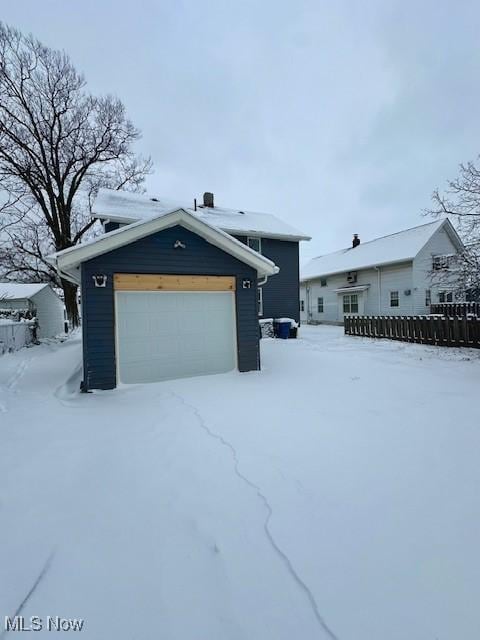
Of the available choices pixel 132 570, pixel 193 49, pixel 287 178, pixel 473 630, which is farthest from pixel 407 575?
pixel 287 178

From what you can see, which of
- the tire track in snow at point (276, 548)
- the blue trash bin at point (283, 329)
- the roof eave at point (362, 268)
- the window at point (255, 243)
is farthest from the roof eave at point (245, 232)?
the tire track in snow at point (276, 548)

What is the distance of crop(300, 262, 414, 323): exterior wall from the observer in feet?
61.0

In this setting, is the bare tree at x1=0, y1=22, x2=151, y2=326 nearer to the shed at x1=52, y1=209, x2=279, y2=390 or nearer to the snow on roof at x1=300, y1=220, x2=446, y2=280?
the shed at x1=52, y1=209, x2=279, y2=390

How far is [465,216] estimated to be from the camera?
9.34 metres

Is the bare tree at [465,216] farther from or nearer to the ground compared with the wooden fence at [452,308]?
farther from the ground

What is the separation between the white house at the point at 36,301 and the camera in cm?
1866

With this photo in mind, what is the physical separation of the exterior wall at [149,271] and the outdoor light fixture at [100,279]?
0.21 feet

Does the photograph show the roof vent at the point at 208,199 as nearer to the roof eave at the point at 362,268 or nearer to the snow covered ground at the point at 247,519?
the roof eave at the point at 362,268

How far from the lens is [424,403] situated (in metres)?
5.04

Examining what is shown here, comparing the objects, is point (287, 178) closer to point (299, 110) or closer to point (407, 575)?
point (299, 110)

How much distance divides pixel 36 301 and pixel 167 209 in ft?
39.2

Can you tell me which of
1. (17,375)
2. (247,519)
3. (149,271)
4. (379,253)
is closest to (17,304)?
(17,375)

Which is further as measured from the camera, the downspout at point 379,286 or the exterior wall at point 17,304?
the downspout at point 379,286

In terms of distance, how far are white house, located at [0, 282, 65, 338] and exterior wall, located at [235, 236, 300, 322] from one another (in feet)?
45.3
